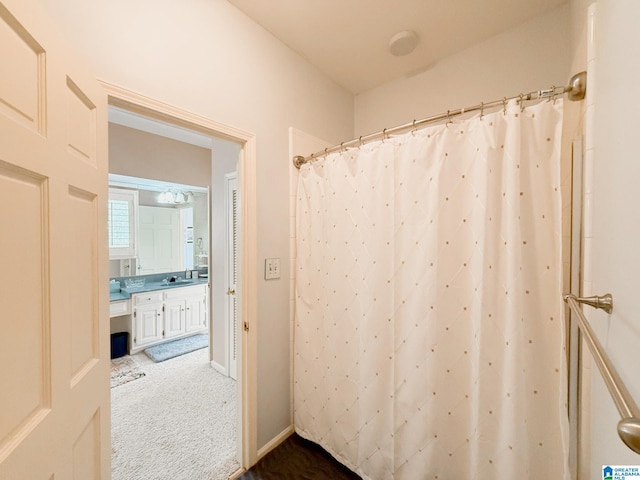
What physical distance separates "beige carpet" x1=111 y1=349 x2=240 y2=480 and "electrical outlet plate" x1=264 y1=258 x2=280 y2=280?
3.80 ft

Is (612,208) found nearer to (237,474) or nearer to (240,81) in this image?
(240,81)

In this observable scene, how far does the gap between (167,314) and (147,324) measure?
253mm

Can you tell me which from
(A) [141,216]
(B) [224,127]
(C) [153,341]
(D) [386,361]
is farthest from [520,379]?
(A) [141,216]

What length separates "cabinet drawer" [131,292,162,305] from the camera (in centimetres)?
322

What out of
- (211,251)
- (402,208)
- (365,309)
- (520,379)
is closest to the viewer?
(520,379)

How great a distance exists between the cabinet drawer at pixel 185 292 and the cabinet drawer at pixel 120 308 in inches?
16.9

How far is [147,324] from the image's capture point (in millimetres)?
3275

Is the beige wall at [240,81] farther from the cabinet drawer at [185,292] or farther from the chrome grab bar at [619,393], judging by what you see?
the cabinet drawer at [185,292]

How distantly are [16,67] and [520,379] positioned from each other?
1759 millimetres

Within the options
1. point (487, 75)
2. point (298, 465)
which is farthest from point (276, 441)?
point (487, 75)

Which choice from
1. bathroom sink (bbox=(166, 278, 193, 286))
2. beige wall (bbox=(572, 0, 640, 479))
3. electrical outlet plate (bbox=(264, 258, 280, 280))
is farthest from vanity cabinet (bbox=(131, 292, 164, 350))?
beige wall (bbox=(572, 0, 640, 479))

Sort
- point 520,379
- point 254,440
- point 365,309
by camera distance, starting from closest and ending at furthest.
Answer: point 520,379
point 365,309
point 254,440

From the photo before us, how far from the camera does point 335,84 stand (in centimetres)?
212

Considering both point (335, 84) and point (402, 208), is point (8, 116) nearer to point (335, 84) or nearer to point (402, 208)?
point (402, 208)
